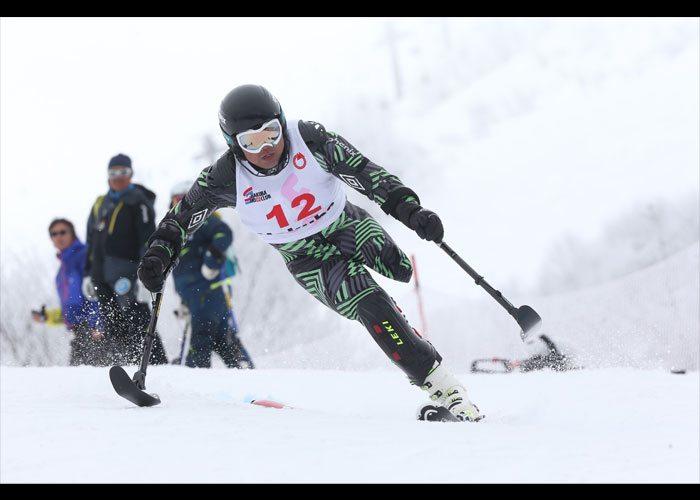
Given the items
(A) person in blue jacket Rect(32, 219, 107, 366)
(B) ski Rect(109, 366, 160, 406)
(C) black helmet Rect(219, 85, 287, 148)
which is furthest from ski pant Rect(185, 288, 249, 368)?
(C) black helmet Rect(219, 85, 287, 148)

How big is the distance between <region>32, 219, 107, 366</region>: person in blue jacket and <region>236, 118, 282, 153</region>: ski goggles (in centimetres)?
313

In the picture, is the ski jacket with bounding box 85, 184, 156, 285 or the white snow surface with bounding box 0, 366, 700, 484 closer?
the white snow surface with bounding box 0, 366, 700, 484

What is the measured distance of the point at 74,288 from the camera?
6664 mm

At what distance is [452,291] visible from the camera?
111 feet

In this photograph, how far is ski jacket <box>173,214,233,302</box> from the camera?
6367 millimetres

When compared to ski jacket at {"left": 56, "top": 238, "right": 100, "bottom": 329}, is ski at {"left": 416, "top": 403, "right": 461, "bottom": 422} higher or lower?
lower

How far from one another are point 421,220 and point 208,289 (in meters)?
3.10

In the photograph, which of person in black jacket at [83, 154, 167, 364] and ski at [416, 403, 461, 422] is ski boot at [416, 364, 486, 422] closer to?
ski at [416, 403, 461, 422]

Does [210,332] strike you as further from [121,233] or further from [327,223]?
[327,223]

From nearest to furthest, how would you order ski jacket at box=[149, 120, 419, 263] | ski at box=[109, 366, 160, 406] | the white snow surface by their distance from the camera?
the white snow surface
ski at box=[109, 366, 160, 406]
ski jacket at box=[149, 120, 419, 263]

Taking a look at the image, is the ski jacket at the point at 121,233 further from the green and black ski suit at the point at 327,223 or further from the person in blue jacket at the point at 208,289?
the green and black ski suit at the point at 327,223

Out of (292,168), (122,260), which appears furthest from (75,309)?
(292,168)

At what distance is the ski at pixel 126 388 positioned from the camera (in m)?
3.55

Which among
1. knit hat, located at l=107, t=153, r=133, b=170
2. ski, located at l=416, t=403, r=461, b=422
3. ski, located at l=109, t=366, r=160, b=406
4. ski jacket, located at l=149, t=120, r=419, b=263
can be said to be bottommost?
ski, located at l=109, t=366, r=160, b=406
